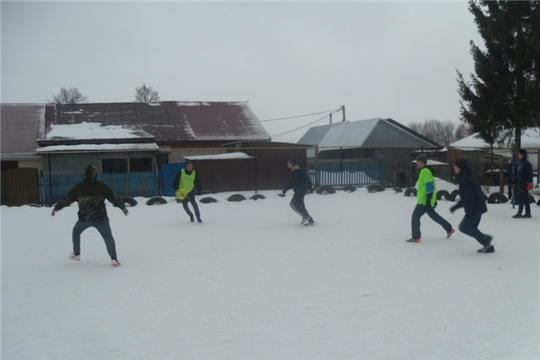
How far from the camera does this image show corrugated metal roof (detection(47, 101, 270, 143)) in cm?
2973

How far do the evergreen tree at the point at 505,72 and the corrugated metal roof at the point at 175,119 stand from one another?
1220 cm

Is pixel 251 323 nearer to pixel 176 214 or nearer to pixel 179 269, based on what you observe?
pixel 179 269

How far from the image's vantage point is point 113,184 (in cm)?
2084

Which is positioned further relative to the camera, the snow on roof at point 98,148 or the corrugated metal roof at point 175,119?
the corrugated metal roof at point 175,119

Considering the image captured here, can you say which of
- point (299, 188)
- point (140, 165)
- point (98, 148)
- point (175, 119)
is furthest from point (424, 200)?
point (175, 119)

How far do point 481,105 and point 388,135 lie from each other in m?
13.5

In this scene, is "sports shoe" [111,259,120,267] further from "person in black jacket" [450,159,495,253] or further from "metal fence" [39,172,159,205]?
"metal fence" [39,172,159,205]

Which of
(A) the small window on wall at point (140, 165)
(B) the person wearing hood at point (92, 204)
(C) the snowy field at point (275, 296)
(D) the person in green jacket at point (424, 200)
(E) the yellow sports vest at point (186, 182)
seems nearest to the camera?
(C) the snowy field at point (275, 296)

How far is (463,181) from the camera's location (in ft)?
28.4

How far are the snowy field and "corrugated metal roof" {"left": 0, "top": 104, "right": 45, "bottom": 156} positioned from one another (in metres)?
18.4

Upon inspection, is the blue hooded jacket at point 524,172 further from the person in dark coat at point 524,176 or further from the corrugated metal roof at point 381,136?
the corrugated metal roof at point 381,136

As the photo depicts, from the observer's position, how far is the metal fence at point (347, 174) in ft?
79.1

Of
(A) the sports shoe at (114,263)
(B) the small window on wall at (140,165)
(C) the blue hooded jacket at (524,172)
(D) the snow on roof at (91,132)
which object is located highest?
(D) the snow on roof at (91,132)

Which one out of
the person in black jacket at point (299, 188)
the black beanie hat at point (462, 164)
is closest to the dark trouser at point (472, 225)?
the black beanie hat at point (462, 164)
